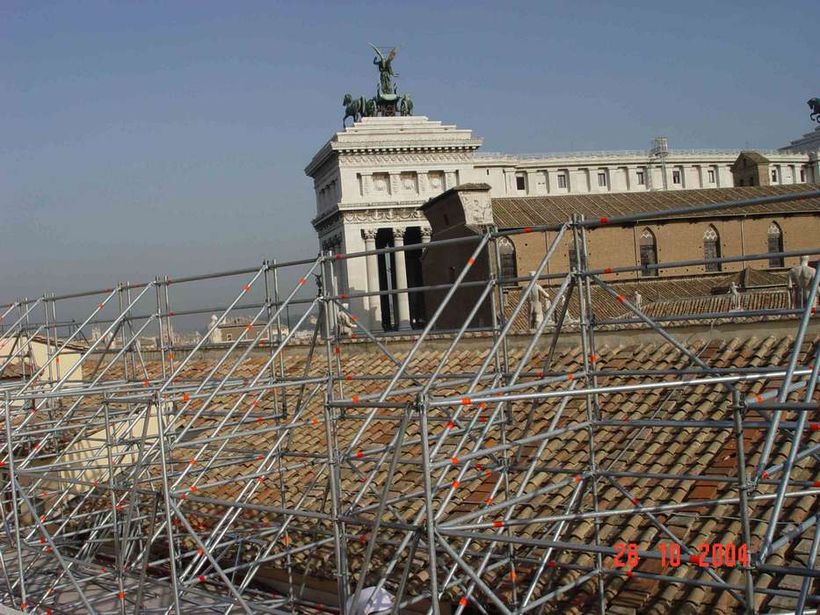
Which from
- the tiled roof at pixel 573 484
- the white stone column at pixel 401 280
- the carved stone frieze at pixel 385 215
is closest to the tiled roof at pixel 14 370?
the tiled roof at pixel 573 484

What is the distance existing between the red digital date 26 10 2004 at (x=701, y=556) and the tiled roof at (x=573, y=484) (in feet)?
0.52

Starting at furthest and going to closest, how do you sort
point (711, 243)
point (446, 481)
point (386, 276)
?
point (386, 276), point (711, 243), point (446, 481)

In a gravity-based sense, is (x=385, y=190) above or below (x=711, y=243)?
above

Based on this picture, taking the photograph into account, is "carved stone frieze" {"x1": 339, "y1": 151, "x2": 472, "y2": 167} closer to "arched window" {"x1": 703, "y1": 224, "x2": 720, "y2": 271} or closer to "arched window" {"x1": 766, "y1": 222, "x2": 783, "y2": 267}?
"arched window" {"x1": 703, "y1": 224, "x2": 720, "y2": 271}

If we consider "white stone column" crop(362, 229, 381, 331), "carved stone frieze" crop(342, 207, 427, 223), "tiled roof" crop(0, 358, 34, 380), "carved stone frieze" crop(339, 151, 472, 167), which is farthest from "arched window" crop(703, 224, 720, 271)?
"tiled roof" crop(0, 358, 34, 380)

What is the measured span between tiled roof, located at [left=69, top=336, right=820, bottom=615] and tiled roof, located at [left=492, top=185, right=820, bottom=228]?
30458 millimetres

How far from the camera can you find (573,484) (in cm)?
954

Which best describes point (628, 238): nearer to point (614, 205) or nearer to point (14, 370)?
point (614, 205)

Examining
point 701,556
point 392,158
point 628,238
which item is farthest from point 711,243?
point 701,556

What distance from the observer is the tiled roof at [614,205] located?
1702 inches

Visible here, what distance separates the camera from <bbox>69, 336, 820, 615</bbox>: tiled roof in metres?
8.02

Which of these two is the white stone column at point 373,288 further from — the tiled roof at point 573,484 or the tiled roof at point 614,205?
A: the tiled roof at point 573,484

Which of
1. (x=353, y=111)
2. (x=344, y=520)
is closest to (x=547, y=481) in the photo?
(x=344, y=520)

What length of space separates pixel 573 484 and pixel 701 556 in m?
3.10
